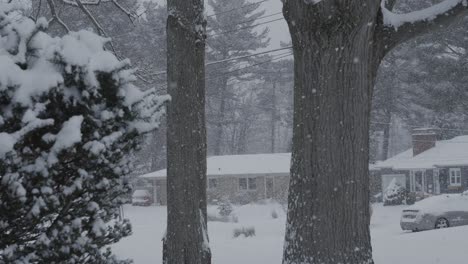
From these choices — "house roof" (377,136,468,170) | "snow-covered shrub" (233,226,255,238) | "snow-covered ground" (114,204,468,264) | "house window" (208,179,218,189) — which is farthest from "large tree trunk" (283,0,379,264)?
"house window" (208,179,218,189)

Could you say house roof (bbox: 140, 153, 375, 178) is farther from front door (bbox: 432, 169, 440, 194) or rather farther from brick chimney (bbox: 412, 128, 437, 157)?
front door (bbox: 432, 169, 440, 194)

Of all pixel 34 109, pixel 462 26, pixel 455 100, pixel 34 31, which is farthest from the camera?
pixel 455 100

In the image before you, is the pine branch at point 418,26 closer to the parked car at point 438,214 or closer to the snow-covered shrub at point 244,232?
the snow-covered shrub at point 244,232

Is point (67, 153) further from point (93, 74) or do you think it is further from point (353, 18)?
point (353, 18)

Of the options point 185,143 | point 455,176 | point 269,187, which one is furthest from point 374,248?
point 455,176

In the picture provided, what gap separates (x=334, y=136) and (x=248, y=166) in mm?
35872

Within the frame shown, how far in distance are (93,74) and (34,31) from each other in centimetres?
46

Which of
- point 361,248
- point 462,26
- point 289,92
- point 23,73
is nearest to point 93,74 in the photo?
point 23,73

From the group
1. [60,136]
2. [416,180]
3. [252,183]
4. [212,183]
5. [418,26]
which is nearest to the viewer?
[60,136]

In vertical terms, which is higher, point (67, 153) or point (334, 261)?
point (67, 153)

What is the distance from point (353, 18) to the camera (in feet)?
20.4

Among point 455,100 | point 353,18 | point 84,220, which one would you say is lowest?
point 84,220

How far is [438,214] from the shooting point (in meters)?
20.7

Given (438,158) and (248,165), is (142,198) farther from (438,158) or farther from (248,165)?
(438,158)
